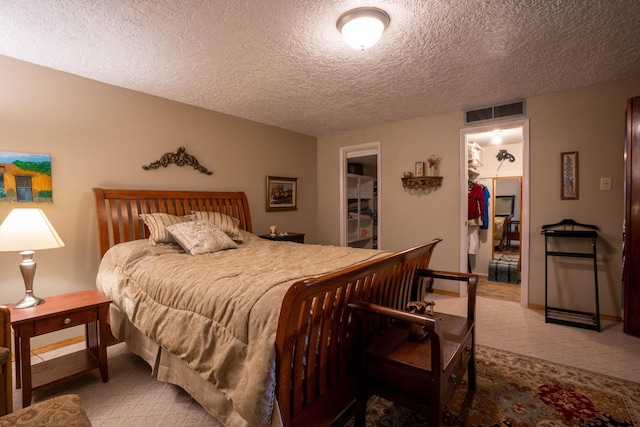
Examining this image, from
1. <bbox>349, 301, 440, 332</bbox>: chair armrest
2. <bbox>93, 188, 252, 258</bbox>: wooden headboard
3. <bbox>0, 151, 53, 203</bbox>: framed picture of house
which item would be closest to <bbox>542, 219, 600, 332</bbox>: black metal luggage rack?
Result: <bbox>349, 301, 440, 332</bbox>: chair armrest

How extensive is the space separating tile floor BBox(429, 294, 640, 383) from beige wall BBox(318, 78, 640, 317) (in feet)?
1.47

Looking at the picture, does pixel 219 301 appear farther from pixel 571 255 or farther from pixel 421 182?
pixel 571 255

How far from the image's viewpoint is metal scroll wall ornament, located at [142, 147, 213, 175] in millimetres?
3355

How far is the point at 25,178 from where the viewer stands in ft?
8.29

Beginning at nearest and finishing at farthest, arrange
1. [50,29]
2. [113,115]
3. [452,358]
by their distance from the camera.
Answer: [452,358]
[50,29]
[113,115]

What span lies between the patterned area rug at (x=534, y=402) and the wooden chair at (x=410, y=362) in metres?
0.26

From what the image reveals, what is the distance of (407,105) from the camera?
149 inches

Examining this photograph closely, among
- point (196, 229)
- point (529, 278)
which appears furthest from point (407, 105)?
point (196, 229)

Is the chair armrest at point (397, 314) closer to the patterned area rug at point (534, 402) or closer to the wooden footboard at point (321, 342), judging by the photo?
the wooden footboard at point (321, 342)

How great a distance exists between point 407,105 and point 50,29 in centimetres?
337

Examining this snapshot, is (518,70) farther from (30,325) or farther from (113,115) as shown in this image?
(30,325)

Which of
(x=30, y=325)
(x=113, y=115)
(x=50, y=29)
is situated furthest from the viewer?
(x=113, y=115)

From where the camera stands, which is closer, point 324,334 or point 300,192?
point 324,334

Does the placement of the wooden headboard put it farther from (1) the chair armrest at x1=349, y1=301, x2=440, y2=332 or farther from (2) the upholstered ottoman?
(1) the chair armrest at x1=349, y1=301, x2=440, y2=332
